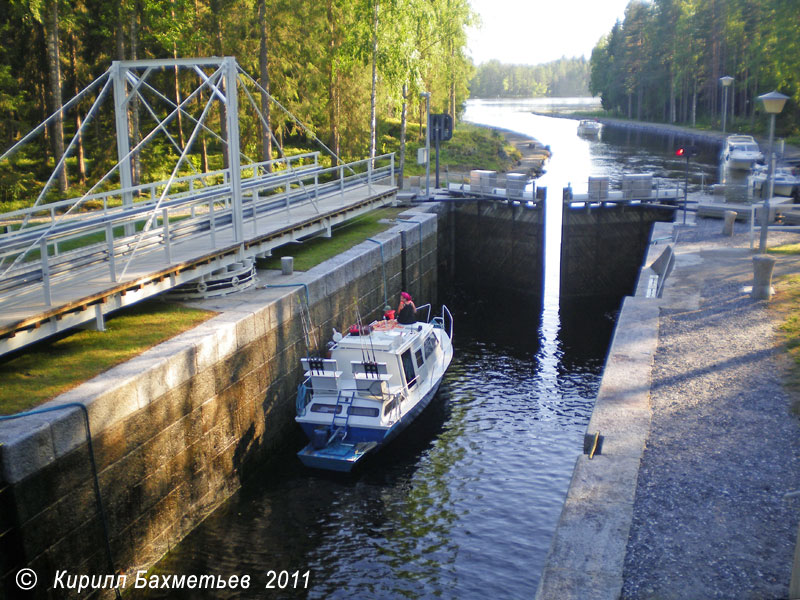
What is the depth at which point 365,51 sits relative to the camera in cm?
3516

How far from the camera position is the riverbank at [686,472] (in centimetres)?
861

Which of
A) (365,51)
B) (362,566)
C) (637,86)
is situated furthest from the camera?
(637,86)

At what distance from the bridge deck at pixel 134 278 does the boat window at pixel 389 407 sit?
190 inches

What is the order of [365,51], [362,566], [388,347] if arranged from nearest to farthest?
[362,566], [388,347], [365,51]

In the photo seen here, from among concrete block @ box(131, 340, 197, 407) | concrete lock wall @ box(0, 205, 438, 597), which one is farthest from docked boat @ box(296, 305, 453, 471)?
concrete block @ box(131, 340, 197, 407)

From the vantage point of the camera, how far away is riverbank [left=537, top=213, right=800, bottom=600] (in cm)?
861

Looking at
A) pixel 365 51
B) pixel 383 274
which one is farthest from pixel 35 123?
pixel 383 274

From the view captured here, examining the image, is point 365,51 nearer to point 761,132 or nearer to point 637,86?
point 761,132

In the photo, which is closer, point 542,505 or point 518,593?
point 518,593

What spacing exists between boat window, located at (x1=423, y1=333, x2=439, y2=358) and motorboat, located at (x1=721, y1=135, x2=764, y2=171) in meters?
35.0

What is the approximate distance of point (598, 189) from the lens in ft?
99.3

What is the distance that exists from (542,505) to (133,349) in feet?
26.7

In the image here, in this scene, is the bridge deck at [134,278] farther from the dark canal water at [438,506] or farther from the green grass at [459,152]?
the green grass at [459,152]

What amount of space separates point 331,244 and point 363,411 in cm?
837
